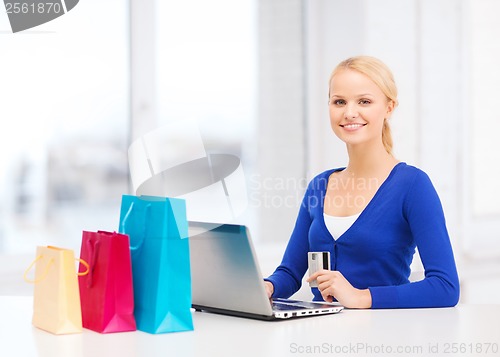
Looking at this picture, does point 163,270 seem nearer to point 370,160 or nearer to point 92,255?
point 92,255

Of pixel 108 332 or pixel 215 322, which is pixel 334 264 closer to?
pixel 215 322

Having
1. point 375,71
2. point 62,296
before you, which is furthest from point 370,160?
point 62,296

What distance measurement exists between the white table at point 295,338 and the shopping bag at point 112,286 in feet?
0.09

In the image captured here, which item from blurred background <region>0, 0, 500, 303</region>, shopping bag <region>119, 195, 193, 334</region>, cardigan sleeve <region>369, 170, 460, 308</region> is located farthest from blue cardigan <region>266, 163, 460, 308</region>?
blurred background <region>0, 0, 500, 303</region>

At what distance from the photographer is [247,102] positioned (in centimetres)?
369

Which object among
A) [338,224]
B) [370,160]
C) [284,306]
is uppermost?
[370,160]

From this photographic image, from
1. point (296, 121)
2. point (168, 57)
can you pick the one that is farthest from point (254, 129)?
point (168, 57)

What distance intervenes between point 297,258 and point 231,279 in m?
0.59

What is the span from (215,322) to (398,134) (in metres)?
2.42

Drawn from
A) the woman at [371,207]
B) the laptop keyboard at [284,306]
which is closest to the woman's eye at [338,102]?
the woman at [371,207]

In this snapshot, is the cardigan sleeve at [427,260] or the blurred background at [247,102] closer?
the cardigan sleeve at [427,260]

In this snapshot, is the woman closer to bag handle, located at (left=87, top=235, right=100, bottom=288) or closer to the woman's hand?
the woman's hand

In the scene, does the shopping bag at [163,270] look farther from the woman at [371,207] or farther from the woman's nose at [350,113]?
the woman's nose at [350,113]

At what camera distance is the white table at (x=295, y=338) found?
4.09ft
